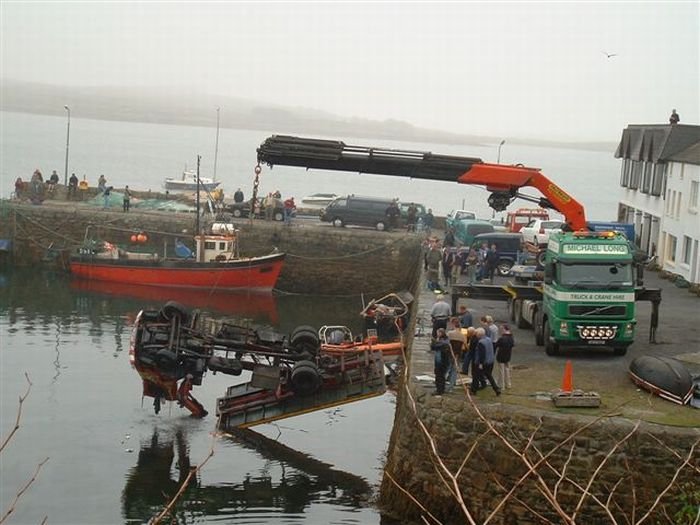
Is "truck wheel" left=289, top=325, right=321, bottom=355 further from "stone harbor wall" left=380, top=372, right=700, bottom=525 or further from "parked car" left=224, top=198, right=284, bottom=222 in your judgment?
"parked car" left=224, top=198, right=284, bottom=222

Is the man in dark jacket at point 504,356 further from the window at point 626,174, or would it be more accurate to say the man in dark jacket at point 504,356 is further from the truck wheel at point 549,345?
the window at point 626,174

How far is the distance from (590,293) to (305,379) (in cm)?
573

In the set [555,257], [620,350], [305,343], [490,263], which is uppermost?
[555,257]

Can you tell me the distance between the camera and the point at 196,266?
47.0 meters

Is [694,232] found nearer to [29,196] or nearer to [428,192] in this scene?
[29,196]

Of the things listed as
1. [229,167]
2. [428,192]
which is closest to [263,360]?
[428,192]

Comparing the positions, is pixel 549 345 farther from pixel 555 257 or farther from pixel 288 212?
pixel 288 212

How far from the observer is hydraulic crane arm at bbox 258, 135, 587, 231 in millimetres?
23766

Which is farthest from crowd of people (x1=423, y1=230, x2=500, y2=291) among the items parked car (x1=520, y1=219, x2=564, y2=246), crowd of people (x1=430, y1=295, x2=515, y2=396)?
crowd of people (x1=430, y1=295, x2=515, y2=396)

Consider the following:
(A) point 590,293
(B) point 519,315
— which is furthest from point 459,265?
(A) point 590,293

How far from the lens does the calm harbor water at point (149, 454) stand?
20.2 m

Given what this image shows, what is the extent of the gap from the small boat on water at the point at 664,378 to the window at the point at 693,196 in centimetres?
1805

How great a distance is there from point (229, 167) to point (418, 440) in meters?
150

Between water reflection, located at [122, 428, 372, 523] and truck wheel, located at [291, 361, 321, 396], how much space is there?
1.50 metres
